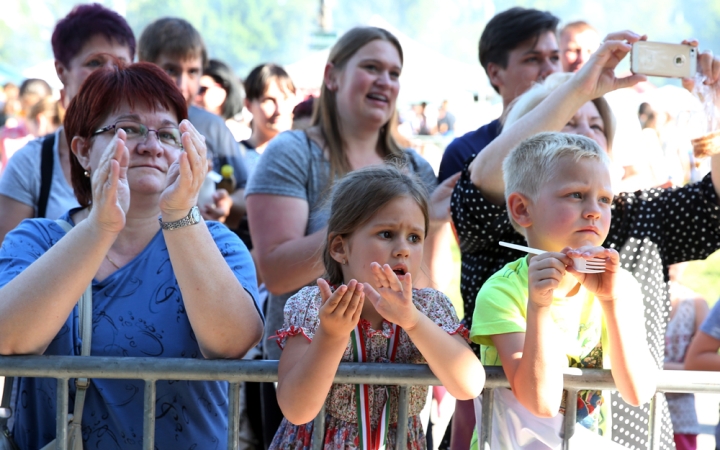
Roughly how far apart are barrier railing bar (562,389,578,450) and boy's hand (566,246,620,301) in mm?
289

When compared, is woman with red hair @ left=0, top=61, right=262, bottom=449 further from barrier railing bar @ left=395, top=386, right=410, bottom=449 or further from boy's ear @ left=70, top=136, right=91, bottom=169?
barrier railing bar @ left=395, top=386, right=410, bottom=449

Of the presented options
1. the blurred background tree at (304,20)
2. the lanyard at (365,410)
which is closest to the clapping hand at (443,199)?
the lanyard at (365,410)

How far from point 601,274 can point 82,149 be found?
1643mm

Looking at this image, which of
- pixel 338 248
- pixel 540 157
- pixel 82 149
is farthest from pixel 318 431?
pixel 82 149

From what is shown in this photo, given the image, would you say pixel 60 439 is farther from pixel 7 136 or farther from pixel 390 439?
pixel 7 136

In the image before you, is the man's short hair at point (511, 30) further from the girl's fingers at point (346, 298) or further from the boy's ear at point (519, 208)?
the girl's fingers at point (346, 298)

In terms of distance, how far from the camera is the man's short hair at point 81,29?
3.70 meters

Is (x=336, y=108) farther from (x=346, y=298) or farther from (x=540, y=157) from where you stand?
(x=346, y=298)

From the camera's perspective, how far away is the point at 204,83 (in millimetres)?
6352

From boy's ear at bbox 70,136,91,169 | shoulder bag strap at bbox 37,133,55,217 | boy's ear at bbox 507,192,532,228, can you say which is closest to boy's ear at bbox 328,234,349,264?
boy's ear at bbox 507,192,532,228

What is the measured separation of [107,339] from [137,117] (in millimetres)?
694

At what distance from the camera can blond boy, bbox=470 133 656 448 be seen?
81.9 inches

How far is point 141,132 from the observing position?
8.38 ft

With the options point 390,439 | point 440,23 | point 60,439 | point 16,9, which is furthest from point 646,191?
point 440,23
